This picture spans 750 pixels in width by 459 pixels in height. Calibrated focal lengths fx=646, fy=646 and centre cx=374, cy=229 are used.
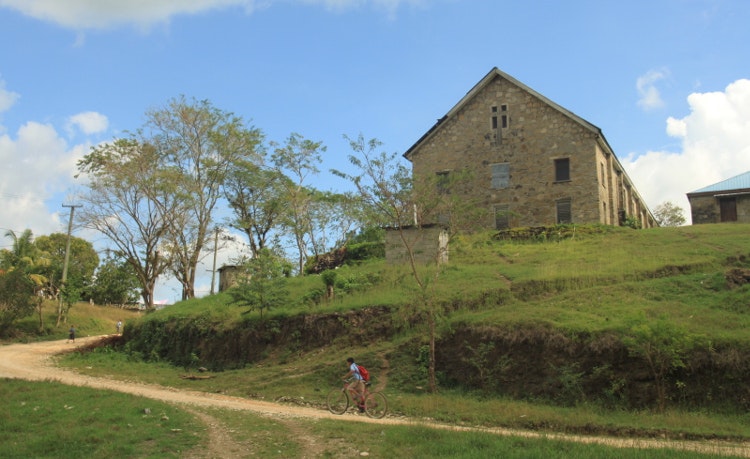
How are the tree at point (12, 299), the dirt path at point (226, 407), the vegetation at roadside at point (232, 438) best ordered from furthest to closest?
the tree at point (12, 299) < the dirt path at point (226, 407) < the vegetation at roadside at point (232, 438)

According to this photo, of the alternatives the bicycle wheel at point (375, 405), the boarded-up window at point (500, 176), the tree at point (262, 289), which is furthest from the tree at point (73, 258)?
the bicycle wheel at point (375, 405)

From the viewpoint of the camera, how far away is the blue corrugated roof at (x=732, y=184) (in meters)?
37.8

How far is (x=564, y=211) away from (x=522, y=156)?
392 cm

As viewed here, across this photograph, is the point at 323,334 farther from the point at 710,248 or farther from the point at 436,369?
the point at 710,248

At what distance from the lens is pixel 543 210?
3559 centimetres

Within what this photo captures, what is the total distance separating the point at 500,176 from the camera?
36.8 meters

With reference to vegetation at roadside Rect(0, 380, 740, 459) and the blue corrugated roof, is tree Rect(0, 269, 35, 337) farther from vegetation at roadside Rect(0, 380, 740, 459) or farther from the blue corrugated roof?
the blue corrugated roof

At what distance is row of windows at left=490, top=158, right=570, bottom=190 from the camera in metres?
35.7

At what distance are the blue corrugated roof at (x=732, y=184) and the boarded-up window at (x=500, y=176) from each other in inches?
482

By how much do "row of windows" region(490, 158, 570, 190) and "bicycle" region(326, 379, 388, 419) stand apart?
22422 millimetres

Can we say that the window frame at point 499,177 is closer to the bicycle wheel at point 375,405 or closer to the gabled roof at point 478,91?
the gabled roof at point 478,91

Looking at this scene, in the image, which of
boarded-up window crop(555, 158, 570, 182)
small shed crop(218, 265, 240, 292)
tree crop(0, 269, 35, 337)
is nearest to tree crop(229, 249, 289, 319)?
small shed crop(218, 265, 240, 292)

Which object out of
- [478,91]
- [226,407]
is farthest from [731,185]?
[226,407]

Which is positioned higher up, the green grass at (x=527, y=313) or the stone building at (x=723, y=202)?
the stone building at (x=723, y=202)
